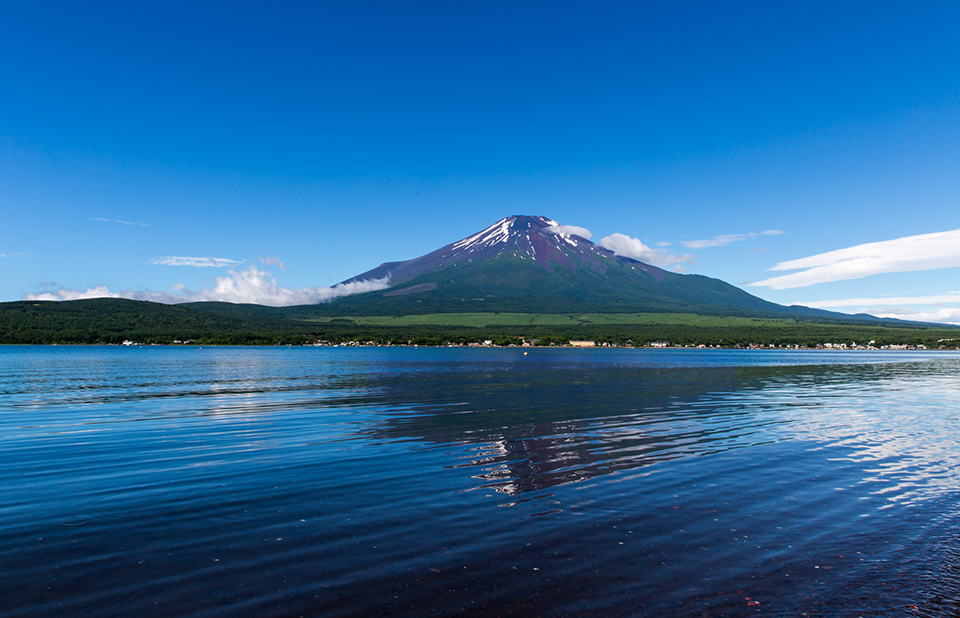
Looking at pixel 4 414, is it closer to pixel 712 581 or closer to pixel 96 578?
pixel 96 578

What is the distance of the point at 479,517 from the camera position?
1054 centimetres

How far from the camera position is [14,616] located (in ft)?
21.8

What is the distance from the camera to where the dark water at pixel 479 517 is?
23.7 feet

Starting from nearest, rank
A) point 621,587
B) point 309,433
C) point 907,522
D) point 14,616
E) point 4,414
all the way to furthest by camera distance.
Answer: point 14,616 → point 621,587 → point 907,522 → point 309,433 → point 4,414

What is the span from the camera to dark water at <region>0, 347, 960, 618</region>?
285 inches

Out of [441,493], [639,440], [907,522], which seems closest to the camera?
[907,522]

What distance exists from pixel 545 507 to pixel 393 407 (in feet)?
63.0

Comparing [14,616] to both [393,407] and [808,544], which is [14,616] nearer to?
[808,544]

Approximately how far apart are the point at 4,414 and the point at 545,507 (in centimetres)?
2843

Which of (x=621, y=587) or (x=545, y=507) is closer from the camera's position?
(x=621, y=587)

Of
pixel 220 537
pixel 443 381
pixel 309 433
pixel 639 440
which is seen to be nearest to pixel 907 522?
pixel 639 440

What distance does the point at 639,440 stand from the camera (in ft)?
62.7

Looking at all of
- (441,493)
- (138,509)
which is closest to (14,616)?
(138,509)

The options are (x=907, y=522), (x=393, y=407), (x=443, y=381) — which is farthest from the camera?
(x=443, y=381)
